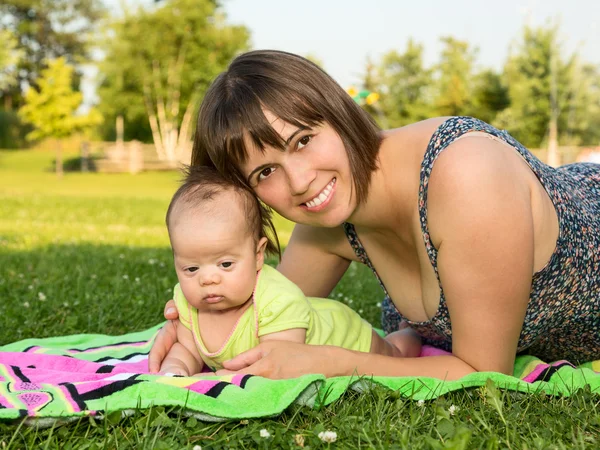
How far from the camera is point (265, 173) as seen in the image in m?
2.73

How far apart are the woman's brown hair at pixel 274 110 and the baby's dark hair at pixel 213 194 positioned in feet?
0.14

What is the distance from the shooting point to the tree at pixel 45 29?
5994 cm

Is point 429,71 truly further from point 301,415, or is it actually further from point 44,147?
point 301,415

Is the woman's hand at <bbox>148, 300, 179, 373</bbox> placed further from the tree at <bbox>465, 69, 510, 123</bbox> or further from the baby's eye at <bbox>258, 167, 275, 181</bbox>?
the tree at <bbox>465, 69, 510, 123</bbox>

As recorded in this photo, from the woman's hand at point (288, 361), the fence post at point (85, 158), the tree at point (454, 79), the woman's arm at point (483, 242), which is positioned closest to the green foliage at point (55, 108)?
the fence post at point (85, 158)

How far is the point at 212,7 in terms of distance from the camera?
141ft

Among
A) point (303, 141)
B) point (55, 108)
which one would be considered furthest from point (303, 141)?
point (55, 108)

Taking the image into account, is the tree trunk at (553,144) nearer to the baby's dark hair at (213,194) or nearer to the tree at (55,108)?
the tree at (55,108)

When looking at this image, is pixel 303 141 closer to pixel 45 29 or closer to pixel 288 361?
pixel 288 361

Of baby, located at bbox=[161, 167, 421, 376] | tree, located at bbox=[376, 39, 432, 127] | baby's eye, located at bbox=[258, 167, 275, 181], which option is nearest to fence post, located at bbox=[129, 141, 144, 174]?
tree, located at bbox=[376, 39, 432, 127]

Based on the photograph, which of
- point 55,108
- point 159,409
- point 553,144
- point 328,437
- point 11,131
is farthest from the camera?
point 11,131

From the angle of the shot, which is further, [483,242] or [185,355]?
[185,355]

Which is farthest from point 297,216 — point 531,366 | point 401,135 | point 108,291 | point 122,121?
point 122,121

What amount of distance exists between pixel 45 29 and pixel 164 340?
65.9 m
